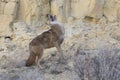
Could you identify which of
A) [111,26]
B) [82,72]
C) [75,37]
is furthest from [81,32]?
[82,72]

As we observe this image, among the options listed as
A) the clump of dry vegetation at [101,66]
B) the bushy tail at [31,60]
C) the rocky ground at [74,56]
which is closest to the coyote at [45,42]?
the bushy tail at [31,60]

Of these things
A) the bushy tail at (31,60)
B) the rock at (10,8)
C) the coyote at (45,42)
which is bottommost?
the bushy tail at (31,60)

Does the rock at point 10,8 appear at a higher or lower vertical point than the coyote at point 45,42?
higher

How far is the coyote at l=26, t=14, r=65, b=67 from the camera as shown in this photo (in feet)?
31.2

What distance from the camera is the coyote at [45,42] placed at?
950 centimetres

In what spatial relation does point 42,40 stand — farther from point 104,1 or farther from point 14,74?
point 104,1

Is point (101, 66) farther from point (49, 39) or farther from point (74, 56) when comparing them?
point (49, 39)

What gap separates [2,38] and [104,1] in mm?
3443

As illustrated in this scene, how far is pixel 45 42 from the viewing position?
9.70m

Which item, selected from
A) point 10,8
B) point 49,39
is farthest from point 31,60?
point 10,8

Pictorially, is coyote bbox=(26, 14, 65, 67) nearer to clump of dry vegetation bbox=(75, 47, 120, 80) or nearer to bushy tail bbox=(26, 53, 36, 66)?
bushy tail bbox=(26, 53, 36, 66)

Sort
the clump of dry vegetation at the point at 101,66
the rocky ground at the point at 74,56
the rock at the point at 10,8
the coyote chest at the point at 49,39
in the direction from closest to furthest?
1. the clump of dry vegetation at the point at 101,66
2. the rocky ground at the point at 74,56
3. the coyote chest at the point at 49,39
4. the rock at the point at 10,8

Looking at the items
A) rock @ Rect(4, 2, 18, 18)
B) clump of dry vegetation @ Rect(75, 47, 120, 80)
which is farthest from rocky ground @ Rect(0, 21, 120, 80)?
rock @ Rect(4, 2, 18, 18)

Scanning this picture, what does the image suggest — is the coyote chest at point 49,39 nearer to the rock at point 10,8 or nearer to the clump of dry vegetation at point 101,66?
the rock at point 10,8
